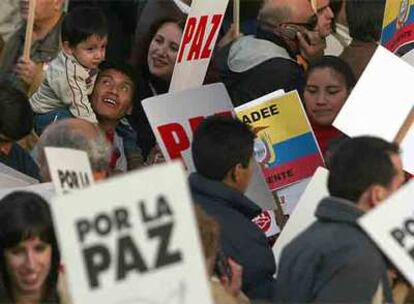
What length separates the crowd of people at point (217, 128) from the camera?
7.66 meters

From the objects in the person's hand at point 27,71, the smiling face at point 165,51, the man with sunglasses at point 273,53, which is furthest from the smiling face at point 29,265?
the smiling face at point 165,51

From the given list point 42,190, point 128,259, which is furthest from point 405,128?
point 128,259

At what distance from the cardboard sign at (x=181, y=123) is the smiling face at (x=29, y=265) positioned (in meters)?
1.96

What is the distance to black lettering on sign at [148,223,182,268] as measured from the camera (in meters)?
7.02

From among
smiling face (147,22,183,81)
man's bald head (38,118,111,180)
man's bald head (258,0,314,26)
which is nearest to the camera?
man's bald head (38,118,111,180)

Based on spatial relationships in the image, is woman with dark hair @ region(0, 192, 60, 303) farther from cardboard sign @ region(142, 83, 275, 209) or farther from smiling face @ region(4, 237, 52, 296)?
cardboard sign @ region(142, 83, 275, 209)

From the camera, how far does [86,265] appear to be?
695 cm

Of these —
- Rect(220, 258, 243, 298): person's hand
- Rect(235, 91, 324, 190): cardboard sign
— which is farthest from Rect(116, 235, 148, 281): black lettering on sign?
Rect(235, 91, 324, 190): cardboard sign

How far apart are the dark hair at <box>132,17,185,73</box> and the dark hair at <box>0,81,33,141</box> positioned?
1802 mm

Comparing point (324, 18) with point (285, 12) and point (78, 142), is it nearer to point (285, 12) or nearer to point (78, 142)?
point (285, 12)

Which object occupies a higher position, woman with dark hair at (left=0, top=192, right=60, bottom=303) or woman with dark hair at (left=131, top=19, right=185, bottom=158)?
woman with dark hair at (left=131, top=19, right=185, bottom=158)

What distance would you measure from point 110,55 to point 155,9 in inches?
36.0

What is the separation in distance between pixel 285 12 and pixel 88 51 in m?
1.19

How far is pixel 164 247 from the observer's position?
702 cm
